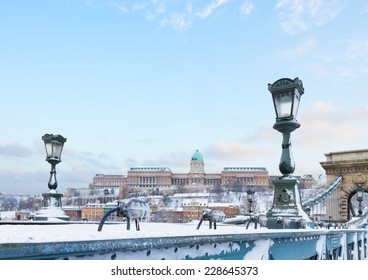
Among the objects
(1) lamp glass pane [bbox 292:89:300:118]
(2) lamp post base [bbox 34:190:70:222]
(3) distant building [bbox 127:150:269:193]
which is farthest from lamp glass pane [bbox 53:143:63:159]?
(3) distant building [bbox 127:150:269:193]

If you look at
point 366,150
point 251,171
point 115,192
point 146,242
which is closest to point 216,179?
point 251,171

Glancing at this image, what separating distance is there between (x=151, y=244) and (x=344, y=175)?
2934cm

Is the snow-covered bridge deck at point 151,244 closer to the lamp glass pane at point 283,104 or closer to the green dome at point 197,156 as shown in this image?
the lamp glass pane at point 283,104

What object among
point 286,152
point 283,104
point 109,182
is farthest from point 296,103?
point 109,182

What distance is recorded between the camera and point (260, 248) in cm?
382

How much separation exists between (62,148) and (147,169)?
469 feet

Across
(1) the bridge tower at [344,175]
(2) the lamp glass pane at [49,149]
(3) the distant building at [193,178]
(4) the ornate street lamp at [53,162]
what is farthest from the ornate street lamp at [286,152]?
(3) the distant building at [193,178]

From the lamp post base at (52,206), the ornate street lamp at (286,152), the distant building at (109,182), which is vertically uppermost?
the distant building at (109,182)

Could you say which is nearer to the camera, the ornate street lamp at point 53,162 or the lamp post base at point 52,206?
the lamp post base at point 52,206

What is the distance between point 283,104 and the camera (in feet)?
23.0

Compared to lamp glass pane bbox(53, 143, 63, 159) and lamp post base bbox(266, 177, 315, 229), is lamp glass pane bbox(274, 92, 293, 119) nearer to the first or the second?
lamp post base bbox(266, 177, 315, 229)

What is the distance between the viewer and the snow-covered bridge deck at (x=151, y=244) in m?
1.85
